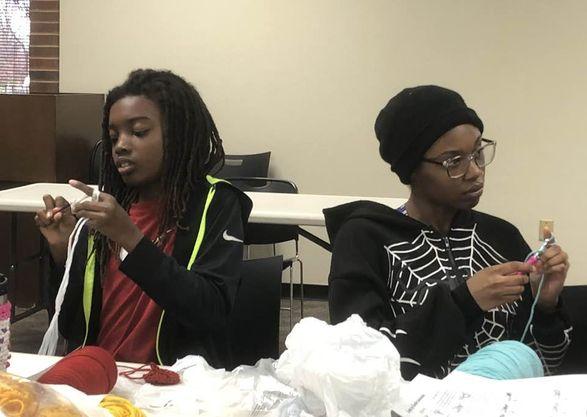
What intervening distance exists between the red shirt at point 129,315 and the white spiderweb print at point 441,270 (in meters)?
0.49

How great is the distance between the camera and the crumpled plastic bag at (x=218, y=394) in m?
1.06

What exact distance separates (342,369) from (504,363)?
0.31m

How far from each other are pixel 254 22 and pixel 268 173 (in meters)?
0.95

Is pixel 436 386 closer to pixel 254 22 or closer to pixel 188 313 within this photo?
pixel 188 313

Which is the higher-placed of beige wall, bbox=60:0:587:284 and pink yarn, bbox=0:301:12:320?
beige wall, bbox=60:0:587:284

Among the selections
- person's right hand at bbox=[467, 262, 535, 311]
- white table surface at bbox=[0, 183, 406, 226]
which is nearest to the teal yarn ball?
person's right hand at bbox=[467, 262, 535, 311]

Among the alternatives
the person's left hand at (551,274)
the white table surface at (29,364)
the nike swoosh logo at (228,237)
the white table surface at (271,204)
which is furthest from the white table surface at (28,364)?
the white table surface at (271,204)

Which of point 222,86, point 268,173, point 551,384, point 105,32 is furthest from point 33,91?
point 551,384

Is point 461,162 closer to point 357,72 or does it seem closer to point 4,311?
point 4,311

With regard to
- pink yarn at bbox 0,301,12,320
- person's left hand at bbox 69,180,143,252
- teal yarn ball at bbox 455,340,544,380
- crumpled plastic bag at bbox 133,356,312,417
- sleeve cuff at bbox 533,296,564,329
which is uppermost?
person's left hand at bbox 69,180,143,252

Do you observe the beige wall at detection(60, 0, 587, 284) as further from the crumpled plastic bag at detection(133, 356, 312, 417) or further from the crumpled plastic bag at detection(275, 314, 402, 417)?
the crumpled plastic bag at detection(275, 314, 402, 417)

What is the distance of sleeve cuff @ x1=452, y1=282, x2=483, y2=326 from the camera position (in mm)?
1300

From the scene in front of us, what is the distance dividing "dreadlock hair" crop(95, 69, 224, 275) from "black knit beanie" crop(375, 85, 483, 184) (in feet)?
1.38

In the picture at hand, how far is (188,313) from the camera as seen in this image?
142cm
